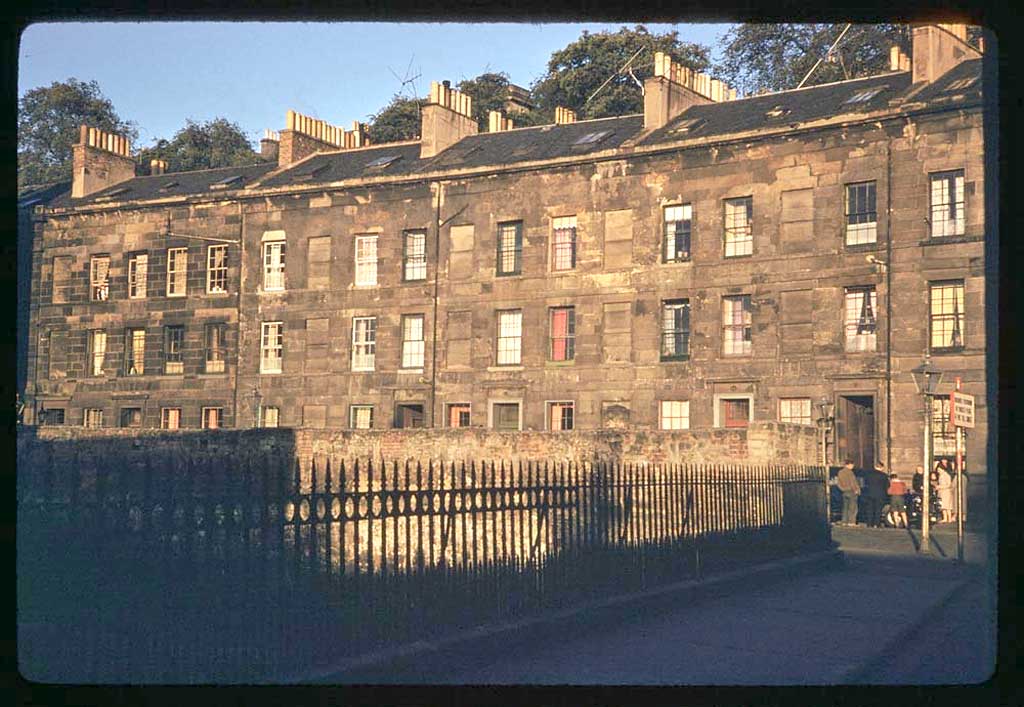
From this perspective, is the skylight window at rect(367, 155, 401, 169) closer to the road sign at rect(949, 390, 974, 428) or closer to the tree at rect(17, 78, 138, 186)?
the tree at rect(17, 78, 138, 186)

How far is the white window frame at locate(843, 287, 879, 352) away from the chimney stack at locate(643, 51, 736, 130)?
8.63m

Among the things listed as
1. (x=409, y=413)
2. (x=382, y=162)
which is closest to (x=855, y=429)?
(x=409, y=413)

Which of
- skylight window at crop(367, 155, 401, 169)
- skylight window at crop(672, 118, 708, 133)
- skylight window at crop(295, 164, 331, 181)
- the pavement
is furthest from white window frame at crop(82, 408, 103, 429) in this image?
the pavement

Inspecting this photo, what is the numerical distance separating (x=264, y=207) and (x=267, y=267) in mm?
2125

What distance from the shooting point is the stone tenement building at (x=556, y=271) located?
32438 millimetres

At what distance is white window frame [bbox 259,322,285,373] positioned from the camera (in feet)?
137

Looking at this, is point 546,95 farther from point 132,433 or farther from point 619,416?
point 132,433

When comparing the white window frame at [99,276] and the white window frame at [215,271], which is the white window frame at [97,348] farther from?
the white window frame at [215,271]

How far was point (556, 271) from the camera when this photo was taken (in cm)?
3800

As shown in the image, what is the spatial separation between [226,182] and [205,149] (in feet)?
40.5

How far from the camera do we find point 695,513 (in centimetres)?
1382

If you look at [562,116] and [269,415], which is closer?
[269,415]

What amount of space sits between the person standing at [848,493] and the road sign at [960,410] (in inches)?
274

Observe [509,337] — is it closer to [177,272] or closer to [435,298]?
[435,298]
